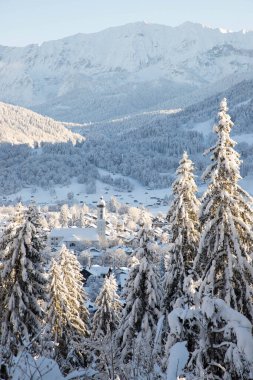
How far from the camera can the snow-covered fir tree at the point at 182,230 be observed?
1892 cm

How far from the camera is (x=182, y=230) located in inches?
752

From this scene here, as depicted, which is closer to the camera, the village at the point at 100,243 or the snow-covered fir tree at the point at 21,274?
the snow-covered fir tree at the point at 21,274

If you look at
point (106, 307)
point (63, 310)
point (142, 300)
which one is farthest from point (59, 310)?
point (142, 300)

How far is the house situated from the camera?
114750mm

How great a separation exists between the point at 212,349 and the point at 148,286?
14.9 m

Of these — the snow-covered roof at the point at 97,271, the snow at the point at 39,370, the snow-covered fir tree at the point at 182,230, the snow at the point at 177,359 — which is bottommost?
the snow-covered roof at the point at 97,271

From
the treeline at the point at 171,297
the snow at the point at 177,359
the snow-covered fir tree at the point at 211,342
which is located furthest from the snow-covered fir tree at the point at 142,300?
the snow at the point at 177,359

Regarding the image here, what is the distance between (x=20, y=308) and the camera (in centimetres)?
1977

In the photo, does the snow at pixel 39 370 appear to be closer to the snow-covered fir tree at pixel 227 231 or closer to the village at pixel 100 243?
the snow-covered fir tree at pixel 227 231

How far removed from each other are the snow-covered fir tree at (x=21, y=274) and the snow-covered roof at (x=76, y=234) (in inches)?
3734

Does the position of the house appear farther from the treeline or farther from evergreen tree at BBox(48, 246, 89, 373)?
evergreen tree at BBox(48, 246, 89, 373)

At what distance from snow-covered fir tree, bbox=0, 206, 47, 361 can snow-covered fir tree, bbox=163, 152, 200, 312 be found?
213 inches

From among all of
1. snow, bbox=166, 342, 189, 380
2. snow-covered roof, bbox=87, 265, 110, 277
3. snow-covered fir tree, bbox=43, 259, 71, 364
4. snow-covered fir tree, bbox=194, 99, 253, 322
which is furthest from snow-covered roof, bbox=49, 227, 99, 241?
snow, bbox=166, 342, 189, 380

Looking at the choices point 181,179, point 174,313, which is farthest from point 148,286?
point 174,313
